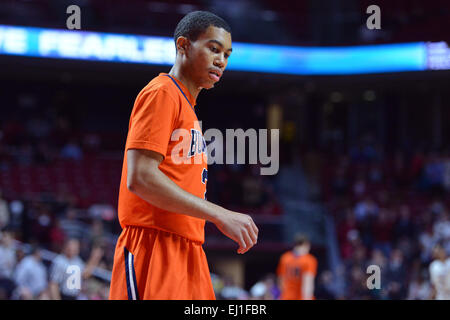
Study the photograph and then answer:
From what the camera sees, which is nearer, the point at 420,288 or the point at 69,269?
the point at 69,269

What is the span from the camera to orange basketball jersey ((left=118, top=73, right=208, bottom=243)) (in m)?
1.98

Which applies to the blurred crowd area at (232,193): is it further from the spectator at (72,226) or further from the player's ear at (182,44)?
the player's ear at (182,44)

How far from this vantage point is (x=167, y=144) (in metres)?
2.01

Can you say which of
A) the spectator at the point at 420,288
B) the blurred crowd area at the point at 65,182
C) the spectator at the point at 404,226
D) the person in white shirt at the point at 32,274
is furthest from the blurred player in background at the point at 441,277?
the person in white shirt at the point at 32,274

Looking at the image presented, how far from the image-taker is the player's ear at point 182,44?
2260mm

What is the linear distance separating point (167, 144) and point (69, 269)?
5.89m

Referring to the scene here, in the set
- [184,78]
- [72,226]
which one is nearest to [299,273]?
[72,226]

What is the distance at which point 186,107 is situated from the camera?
7.09ft

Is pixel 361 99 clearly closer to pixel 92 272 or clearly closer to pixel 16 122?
pixel 16 122

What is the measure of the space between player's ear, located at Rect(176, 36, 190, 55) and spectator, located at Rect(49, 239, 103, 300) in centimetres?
484

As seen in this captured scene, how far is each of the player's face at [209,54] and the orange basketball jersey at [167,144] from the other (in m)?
0.11

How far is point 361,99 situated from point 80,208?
990 centimetres

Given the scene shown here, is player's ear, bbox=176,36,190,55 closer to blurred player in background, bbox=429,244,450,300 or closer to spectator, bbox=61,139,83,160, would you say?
blurred player in background, bbox=429,244,450,300

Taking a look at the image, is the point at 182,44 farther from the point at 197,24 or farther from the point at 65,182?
the point at 65,182
